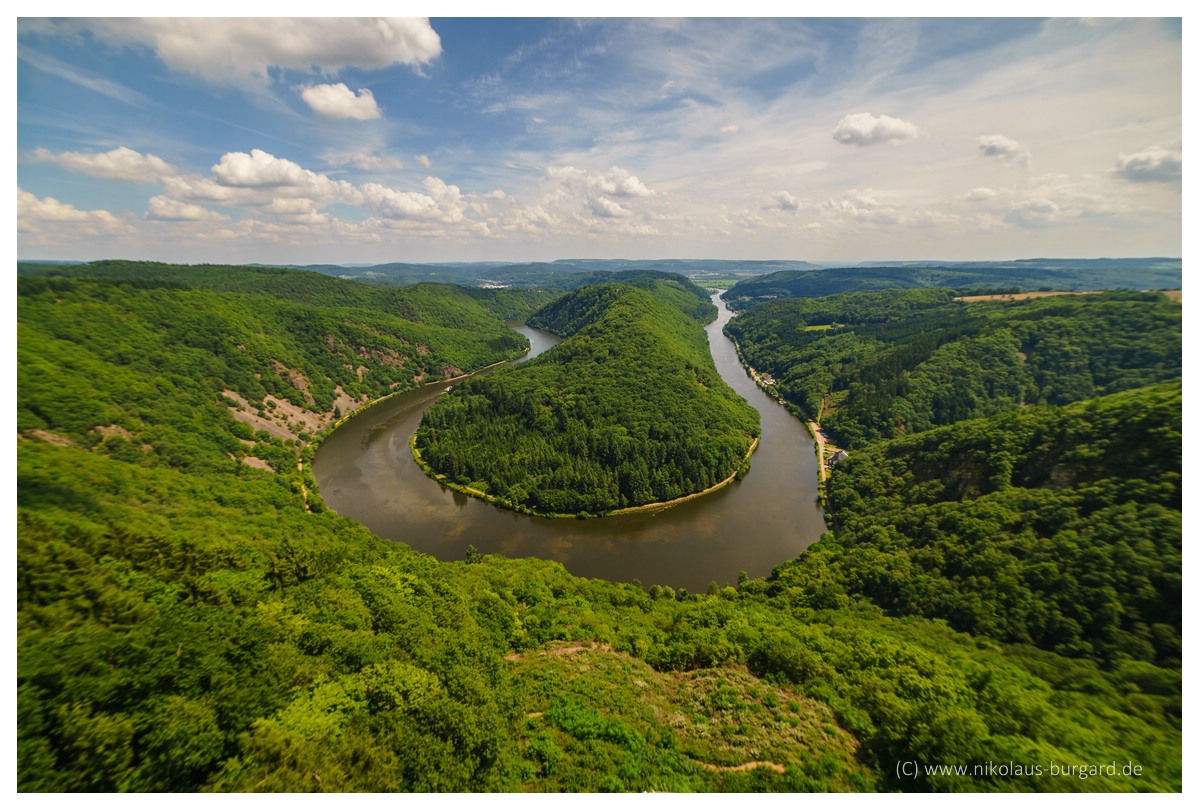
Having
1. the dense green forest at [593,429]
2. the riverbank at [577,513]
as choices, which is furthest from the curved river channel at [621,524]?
the dense green forest at [593,429]

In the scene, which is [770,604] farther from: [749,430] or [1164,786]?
[749,430]

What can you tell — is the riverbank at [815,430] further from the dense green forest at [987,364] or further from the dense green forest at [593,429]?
the dense green forest at [593,429]

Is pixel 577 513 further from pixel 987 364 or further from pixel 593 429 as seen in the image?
pixel 987 364

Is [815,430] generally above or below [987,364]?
below

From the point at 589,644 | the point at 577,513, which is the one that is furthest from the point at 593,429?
the point at 589,644

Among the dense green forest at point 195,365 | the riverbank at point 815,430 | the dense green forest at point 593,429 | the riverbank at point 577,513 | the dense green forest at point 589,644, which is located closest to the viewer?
the dense green forest at point 589,644

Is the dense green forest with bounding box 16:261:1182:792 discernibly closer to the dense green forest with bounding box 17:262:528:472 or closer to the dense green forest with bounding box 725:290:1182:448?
the dense green forest with bounding box 17:262:528:472
